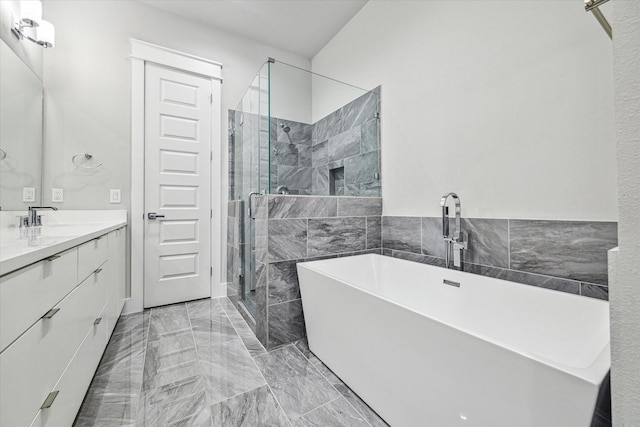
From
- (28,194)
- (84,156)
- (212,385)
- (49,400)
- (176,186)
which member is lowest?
(212,385)

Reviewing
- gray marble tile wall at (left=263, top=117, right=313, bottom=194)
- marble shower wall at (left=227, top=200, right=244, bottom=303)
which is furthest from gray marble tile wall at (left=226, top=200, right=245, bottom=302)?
gray marble tile wall at (left=263, top=117, right=313, bottom=194)

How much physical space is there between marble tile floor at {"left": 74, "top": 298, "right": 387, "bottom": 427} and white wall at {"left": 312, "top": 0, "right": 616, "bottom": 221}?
1.39 metres

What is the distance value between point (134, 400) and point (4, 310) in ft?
3.60

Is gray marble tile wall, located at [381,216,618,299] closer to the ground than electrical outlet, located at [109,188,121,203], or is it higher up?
closer to the ground

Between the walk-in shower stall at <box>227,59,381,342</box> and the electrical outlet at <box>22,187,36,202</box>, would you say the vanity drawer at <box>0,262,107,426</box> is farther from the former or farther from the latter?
the electrical outlet at <box>22,187,36,202</box>

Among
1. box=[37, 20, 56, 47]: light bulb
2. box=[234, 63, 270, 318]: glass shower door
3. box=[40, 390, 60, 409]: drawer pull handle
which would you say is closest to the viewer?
box=[40, 390, 60, 409]: drawer pull handle

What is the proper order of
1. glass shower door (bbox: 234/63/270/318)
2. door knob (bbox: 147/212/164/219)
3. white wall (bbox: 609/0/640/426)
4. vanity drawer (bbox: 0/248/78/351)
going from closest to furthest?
white wall (bbox: 609/0/640/426) → vanity drawer (bbox: 0/248/78/351) → glass shower door (bbox: 234/63/270/318) → door knob (bbox: 147/212/164/219)

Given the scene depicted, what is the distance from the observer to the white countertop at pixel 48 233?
0.71m

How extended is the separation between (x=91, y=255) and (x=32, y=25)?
194 centimetres

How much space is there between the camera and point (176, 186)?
2.79m

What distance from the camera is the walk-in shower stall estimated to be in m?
2.21

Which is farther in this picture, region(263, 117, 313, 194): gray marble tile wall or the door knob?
the door knob

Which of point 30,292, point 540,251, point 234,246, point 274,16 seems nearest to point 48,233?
point 30,292

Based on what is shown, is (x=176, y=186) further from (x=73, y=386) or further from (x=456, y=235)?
(x=456, y=235)
